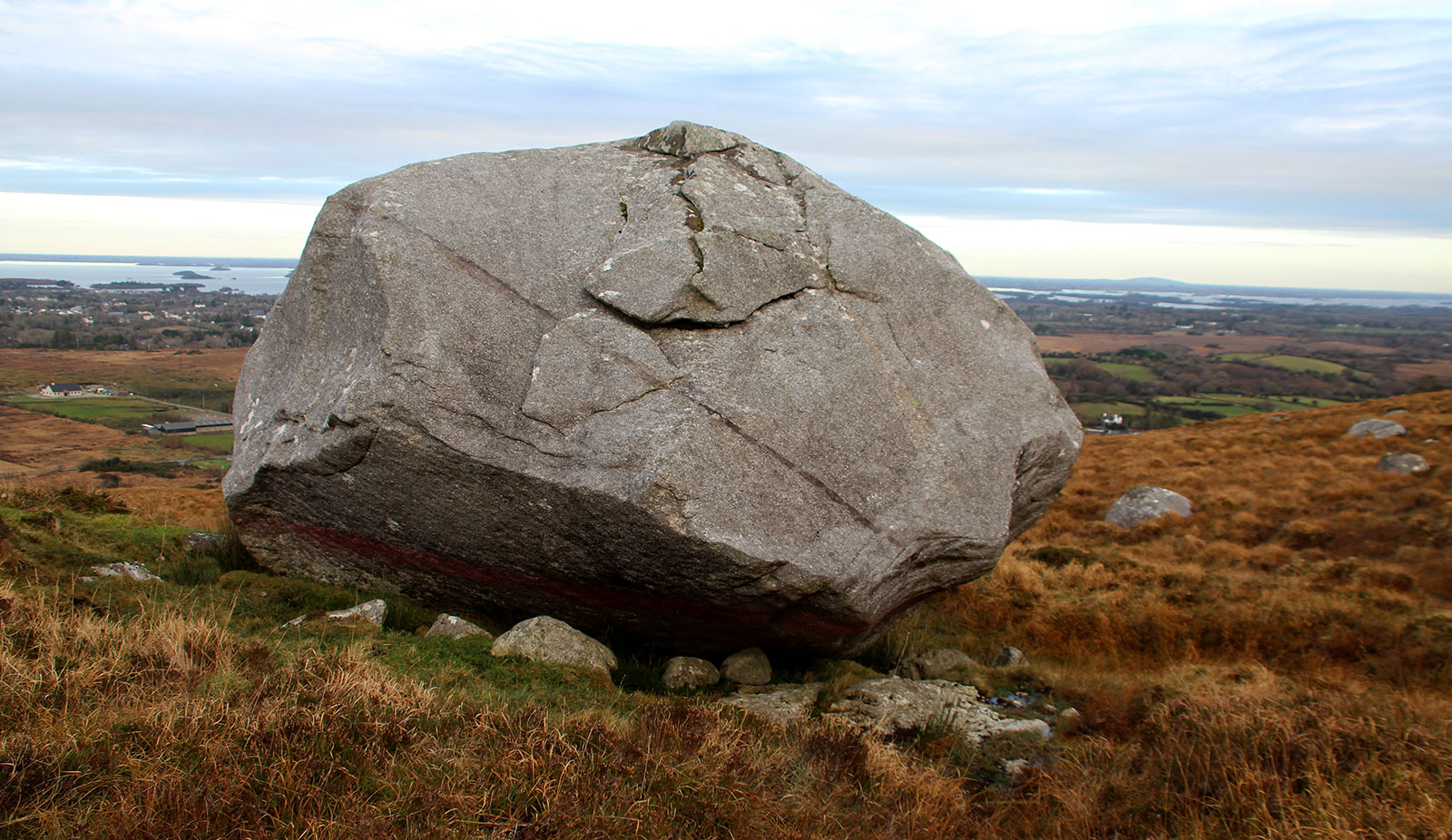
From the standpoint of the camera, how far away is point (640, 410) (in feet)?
23.0

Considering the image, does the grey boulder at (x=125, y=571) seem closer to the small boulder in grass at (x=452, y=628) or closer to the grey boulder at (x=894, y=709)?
the small boulder in grass at (x=452, y=628)

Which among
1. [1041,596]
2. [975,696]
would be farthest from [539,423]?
[1041,596]

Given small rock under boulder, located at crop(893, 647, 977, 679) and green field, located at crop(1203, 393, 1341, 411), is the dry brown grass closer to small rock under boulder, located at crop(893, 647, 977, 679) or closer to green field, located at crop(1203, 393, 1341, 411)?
small rock under boulder, located at crop(893, 647, 977, 679)

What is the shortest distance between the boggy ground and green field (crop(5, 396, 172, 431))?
5293 centimetres

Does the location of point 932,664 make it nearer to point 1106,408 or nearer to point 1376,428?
point 1376,428

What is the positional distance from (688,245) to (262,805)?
589cm

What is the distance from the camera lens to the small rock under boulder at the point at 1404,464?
19109mm

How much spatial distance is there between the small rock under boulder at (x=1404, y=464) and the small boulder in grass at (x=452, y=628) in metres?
21.0

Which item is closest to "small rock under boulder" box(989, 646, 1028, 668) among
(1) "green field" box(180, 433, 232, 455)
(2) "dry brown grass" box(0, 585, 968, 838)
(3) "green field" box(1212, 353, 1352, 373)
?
(2) "dry brown grass" box(0, 585, 968, 838)

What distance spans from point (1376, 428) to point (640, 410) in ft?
86.9

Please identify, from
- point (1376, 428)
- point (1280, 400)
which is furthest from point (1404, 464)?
point (1280, 400)

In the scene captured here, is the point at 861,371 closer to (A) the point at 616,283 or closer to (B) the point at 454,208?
(A) the point at 616,283

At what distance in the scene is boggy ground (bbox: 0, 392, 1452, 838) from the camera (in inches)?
164

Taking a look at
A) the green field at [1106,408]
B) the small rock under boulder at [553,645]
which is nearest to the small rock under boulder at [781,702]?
the small rock under boulder at [553,645]
